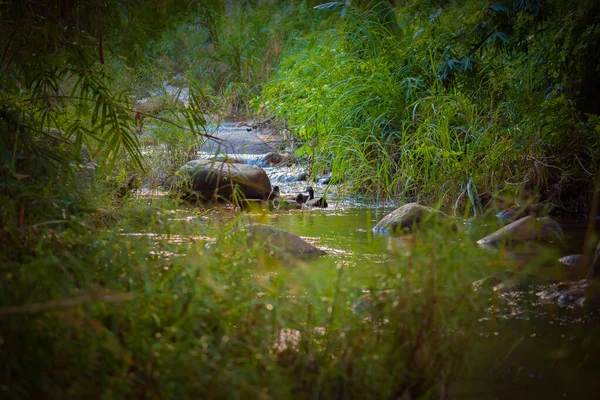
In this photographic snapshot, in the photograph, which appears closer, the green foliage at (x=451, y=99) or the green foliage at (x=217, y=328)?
the green foliage at (x=217, y=328)

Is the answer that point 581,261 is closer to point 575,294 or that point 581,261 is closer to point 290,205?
point 575,294

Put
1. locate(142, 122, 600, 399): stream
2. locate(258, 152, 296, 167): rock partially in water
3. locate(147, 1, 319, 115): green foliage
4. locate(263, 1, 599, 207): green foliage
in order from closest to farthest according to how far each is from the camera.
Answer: locate(142, 122, 600, 399): stream < locate(263, 1, 599, 207): green foliage < locate(258, 152, 296, 167): rock partially in water < locate(147, 1, 319, 115): green foliage

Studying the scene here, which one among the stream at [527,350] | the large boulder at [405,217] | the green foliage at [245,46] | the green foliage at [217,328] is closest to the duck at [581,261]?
the stream at [527,350]

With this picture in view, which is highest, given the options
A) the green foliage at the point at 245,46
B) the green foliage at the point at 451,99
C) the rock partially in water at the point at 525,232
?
the green foliage at the point at 245,46

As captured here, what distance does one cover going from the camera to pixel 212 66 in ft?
36.8

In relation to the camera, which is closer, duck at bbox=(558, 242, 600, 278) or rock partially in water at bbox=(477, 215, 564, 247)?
duck at bbox=(558, 242, 600, 278)

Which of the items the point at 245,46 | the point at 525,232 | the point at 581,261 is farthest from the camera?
the point at 245,46

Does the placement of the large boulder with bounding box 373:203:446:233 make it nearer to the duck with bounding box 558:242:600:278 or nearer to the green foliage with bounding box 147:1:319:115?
the duck with bounding box 558:242:600:278

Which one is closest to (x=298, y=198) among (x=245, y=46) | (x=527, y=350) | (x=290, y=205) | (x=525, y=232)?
(x=290, y=205)

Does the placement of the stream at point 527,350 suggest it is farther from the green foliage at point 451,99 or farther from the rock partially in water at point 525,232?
the green foliage at point 451,99

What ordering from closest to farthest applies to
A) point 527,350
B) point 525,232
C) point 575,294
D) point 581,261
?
point 527,350 < point 575,294 < point 581,261 < point 525,232

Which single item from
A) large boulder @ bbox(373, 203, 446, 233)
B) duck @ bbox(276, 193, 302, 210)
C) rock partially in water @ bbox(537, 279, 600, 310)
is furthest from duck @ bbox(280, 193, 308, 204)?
rock partially in water @ bbox(537, 279, 600, 310)

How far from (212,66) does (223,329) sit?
32.6 ft

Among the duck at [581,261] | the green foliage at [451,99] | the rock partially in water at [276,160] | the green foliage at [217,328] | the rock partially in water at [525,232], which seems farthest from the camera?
the rock partially in water at [276,160]
